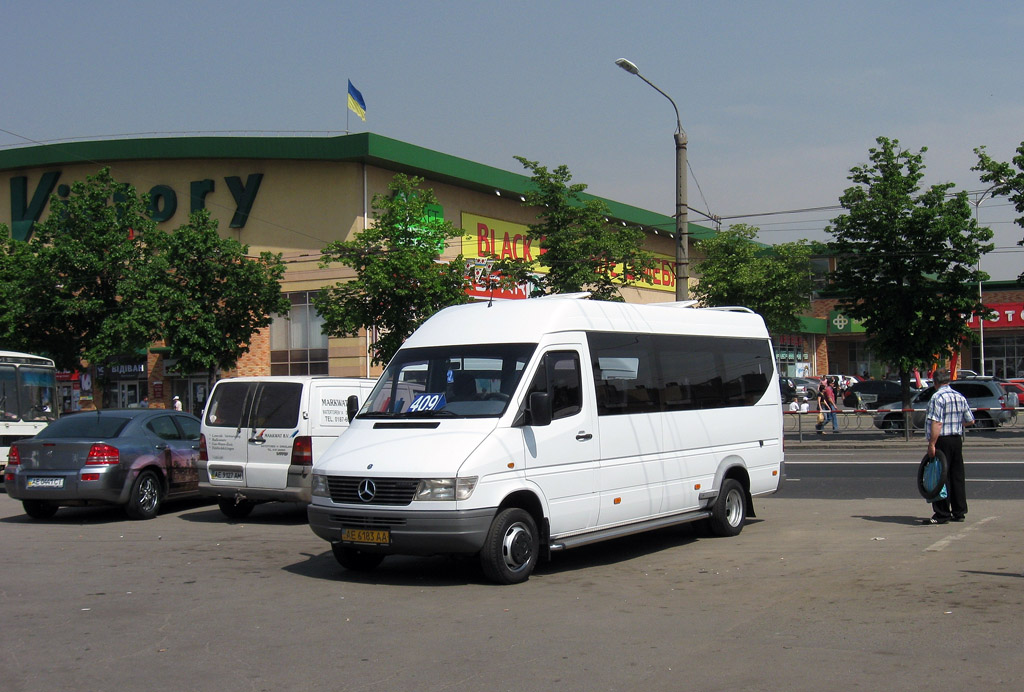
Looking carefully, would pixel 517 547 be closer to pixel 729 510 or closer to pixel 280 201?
pixel 729 510

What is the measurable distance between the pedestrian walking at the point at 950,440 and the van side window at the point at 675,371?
2.04 meters

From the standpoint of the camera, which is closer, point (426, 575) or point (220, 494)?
point (426, 575)

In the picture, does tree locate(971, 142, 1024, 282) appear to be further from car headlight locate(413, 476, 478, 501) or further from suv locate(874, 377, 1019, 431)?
car headlight locate(413, 476, 478, 501)

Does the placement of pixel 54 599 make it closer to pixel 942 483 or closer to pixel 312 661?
pixel 312 661

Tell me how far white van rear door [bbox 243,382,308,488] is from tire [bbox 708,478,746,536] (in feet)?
17.4

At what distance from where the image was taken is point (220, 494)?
13.6 metres

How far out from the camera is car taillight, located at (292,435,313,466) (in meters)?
13.0

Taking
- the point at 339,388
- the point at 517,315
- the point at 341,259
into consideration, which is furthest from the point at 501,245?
the point at 517,315

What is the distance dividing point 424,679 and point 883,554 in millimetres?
5961

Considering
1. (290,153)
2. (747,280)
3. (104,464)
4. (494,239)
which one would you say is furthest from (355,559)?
(747,280)

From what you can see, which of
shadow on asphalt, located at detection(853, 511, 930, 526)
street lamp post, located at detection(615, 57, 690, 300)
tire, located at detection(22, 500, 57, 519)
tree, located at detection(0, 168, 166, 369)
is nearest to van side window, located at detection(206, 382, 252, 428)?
tire, located at detection(22, 500, 57, 519)

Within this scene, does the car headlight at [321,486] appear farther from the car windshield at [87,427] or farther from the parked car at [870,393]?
the parked car at [870,393]

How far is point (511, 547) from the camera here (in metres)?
9.06

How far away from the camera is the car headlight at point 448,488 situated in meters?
8.68
